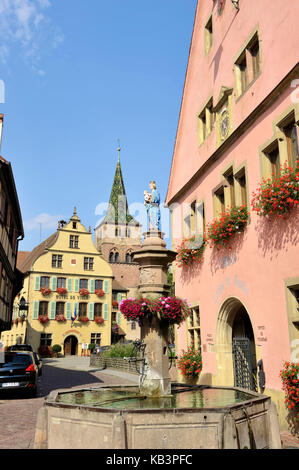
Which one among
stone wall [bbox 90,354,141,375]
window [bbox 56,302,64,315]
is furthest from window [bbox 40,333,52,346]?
stone wall [bbox 90,354,141,375]

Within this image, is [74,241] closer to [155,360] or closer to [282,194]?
[155,360]

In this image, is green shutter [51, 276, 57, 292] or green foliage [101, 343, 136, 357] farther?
green shutter [51, 276, 57, 292]

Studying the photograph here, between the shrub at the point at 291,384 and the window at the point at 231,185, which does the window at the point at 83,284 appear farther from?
the shrub at the point at 291,384

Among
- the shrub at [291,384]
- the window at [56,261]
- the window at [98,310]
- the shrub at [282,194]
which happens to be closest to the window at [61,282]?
the window at [56,261]

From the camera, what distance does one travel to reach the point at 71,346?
37.4 metres

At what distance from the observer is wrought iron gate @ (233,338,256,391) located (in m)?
10.3

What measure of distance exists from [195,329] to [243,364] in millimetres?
2480

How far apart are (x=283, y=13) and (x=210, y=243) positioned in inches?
238

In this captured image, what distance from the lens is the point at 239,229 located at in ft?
32.8

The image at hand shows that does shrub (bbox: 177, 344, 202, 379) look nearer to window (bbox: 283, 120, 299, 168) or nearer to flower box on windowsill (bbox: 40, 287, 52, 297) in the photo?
window (bbox: 283, 120, 299, 168)

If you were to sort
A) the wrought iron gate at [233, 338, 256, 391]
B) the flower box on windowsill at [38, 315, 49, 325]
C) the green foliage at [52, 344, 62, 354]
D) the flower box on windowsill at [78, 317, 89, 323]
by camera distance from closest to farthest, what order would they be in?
the wrought iron gate at [233, 338, 256, 391] < the green foliage at [52, 344, 62, 354] < the flower box on windowsill at [38, 315, 49, 325] < the flower box on windowsill at [78, 317, 89, 323]

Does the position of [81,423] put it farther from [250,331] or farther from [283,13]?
[283,13]

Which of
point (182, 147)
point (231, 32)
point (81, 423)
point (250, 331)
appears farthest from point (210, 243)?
point (81, 423)

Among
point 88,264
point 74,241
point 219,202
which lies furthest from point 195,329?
point 74,241
